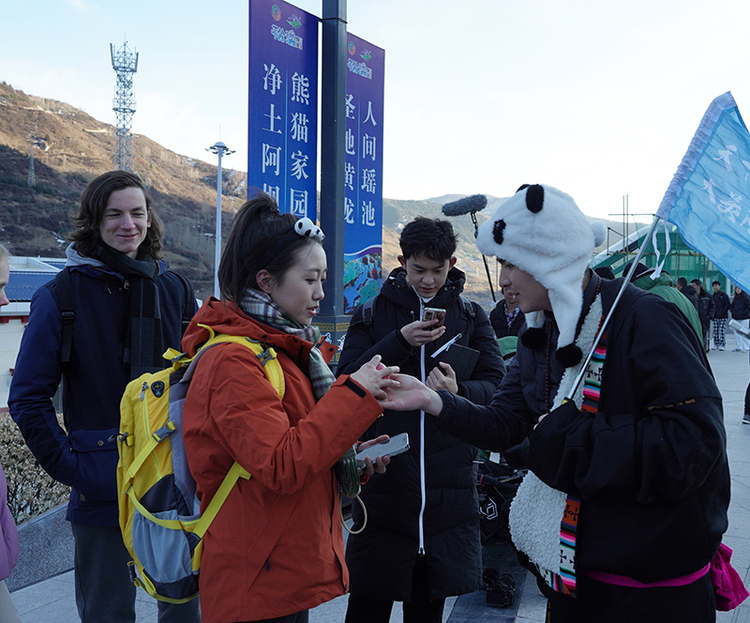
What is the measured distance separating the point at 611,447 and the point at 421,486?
1135 mm

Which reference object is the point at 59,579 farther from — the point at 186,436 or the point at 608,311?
the point at 608,311

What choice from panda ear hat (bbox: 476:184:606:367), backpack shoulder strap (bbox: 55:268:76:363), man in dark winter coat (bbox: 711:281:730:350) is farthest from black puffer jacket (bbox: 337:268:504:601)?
man in dark winter coat (bbox: 711:281:730:350)

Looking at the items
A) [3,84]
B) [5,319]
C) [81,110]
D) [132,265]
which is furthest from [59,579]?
[81,110]

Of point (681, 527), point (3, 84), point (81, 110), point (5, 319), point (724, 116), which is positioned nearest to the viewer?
point (681, 527)

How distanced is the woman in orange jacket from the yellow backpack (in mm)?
39

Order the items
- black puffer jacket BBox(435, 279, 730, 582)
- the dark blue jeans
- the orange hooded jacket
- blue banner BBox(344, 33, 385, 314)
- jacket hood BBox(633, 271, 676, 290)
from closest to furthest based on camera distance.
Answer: black puffer jacket BBox(435, 279, 730, 582), the orange hooded jacket, the dark blue jeans, jacket hood BBox(633, 271, 676, 290), blue banner BBox(344, 33, 385, 314)

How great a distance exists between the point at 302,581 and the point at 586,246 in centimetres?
114

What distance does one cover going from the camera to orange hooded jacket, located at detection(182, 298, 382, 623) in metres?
1.56

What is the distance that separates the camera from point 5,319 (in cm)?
754

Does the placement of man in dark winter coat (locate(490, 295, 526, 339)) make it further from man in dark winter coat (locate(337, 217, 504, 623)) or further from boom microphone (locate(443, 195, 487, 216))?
man in dark winter coat (locate(337, 217, 504, 623))

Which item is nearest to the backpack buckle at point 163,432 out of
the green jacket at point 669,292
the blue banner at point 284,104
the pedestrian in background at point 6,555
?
the pedestrian in background at point 6,555

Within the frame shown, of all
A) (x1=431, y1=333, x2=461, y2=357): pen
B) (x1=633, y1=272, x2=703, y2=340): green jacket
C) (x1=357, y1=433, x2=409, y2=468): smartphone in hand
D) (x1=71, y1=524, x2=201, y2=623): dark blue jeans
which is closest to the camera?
(x1=357, y1=433, x2=409, y2=468): smartphone in hand

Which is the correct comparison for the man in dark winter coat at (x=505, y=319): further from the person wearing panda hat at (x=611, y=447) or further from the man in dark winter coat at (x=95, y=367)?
the person wearing panda hat at (x=611, y=447)

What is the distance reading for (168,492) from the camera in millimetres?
1732
